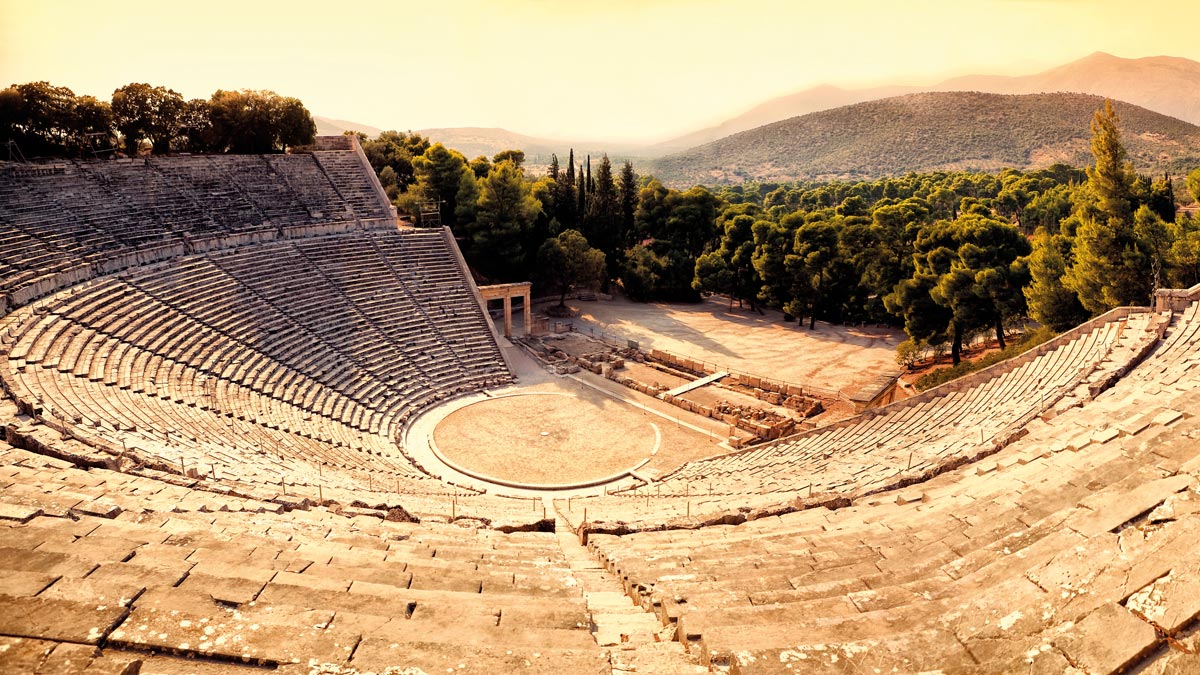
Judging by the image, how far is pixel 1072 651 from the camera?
6055mm

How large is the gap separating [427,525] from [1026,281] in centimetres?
2835

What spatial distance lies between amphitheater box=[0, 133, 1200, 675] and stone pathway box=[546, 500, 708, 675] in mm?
57

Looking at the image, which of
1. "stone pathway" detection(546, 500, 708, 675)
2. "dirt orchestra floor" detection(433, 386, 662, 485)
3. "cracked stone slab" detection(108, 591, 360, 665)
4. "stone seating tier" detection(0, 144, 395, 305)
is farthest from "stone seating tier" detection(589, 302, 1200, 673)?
"stone seating tier" detection(0, 144, 395, 305)

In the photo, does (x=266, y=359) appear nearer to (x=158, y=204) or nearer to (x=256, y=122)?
(x=158, y=204)

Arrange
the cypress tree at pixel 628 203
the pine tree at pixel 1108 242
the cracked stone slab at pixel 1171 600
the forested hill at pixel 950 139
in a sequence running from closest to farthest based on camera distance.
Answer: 1. the cracked stone slab at pixel 1171 600
2. the pine tree at pixel 1108 242
3. the cypress tree at pixel 628 203
4. the forested hill at pixel 950 139

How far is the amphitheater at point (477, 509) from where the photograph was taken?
20.8 feet

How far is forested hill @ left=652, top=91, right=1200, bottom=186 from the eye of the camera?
122312 millimetres

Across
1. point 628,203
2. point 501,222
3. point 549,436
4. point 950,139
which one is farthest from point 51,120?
point 950,139

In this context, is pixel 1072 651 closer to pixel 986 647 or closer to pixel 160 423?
pixel 986 647

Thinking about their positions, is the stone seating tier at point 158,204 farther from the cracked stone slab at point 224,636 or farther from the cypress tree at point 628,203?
the cracked stone slab at point 224,636

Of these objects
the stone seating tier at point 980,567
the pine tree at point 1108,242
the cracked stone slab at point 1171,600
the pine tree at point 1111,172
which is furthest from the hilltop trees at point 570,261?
the cracked stone slab at point 1171,600

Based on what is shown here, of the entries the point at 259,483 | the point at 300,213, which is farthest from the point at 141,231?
the point at 259,483

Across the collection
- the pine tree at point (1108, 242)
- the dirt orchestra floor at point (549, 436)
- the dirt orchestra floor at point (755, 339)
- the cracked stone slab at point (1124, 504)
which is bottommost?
the dirt orchestra floor at point (549, 436)

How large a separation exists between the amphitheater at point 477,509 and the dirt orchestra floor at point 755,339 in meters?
9.79
